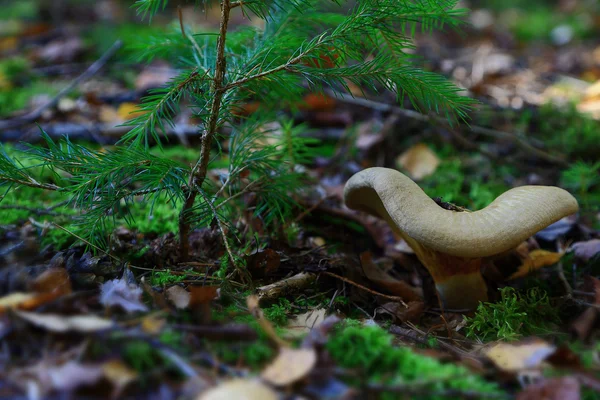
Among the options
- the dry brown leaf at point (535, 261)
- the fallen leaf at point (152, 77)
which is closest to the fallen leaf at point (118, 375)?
the dry brown leaf at point (535, 261)

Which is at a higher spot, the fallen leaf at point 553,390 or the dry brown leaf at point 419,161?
the fallen leaf at point 553,390

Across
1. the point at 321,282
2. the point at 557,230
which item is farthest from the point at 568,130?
the point at 321,282

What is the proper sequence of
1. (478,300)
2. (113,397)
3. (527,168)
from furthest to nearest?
(527,168) → (478,300) → (113,397)

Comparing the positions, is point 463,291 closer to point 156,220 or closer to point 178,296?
point 178,296

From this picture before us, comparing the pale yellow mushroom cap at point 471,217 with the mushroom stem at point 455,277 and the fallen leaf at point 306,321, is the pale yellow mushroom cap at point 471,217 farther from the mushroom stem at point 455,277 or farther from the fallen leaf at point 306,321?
the fallen leaf at point 306,321

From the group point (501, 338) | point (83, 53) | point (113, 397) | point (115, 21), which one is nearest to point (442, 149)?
point (501, 338)

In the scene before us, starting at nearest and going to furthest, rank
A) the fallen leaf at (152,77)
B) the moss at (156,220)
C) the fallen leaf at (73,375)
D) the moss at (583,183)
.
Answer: the fallen leaf at (73,375)
the moss at (156,220)
the moss at (583,183)
the fallen leaf at (152,77)

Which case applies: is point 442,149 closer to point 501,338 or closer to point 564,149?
point 564,149
